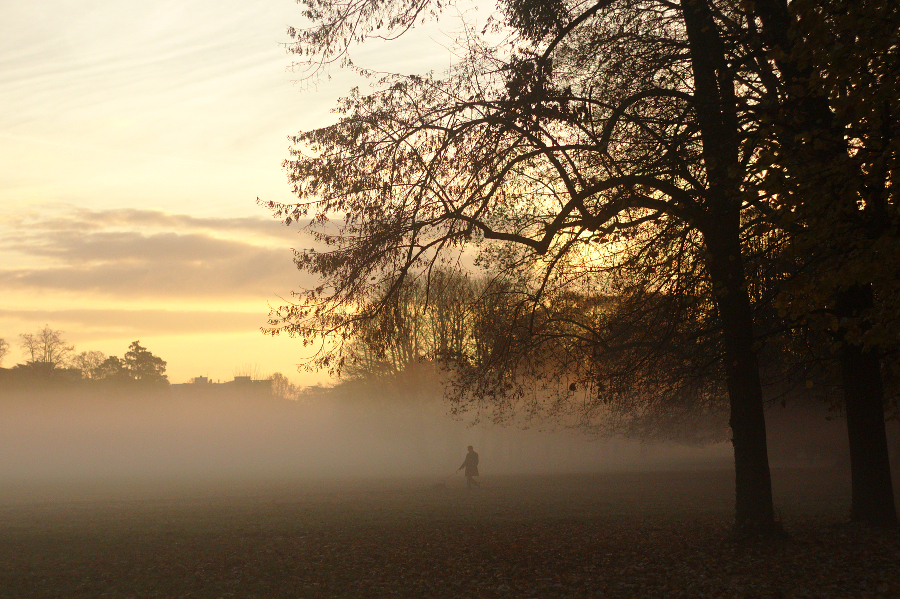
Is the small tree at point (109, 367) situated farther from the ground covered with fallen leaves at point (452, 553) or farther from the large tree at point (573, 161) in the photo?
the large tree at point (573, 161)

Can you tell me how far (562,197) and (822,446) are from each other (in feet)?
92.5

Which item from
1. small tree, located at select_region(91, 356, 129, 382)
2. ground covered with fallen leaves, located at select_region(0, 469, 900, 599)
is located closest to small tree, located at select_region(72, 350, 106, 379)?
small tree, located at select_region(91, 356, 129, 382)

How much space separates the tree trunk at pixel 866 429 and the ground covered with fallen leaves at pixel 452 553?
1.55 feet

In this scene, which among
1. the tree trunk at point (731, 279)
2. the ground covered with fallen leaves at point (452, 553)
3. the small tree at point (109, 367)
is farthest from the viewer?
the small tree at point (109, 367)

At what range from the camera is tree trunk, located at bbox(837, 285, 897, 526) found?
35.8ft

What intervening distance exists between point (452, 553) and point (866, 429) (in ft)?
23.1

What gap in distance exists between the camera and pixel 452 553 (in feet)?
38.7

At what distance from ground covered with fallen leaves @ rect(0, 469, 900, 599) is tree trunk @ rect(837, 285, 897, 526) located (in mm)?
471

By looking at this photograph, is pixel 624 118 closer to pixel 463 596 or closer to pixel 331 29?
pixel 331 29

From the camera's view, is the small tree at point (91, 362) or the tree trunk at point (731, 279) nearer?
the tree trunk at point (731, 279)

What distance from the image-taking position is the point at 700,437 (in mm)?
41562

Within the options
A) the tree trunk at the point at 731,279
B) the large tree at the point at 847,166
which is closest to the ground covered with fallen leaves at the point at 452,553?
the tree trunk at the point at 731,279

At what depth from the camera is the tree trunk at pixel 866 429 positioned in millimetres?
10914

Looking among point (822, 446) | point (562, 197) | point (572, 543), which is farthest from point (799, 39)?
point (822, 446)
